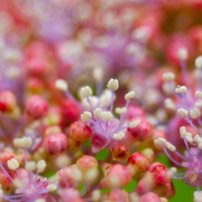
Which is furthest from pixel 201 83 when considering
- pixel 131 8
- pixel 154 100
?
pixel 131 8

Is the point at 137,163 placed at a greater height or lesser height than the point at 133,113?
lesser

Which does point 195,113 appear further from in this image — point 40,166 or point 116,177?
point 40,166

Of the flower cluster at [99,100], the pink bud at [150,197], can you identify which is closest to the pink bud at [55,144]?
the flower cluster at [99,100]

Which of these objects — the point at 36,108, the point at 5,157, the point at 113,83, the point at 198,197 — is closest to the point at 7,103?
the point at 36,108

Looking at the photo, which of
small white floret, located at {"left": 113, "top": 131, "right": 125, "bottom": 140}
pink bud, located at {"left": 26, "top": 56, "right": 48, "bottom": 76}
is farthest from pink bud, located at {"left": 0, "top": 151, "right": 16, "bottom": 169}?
pink bud, located at {"left": 26, "top": 56, "right": 48, "bottom": 76}

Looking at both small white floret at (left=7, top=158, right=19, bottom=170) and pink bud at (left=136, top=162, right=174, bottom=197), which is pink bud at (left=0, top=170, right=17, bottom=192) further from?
pink bud at (left=136, top=162, right=174, bottom=197)

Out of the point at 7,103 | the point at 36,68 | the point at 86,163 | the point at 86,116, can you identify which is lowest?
the point at 86,163
